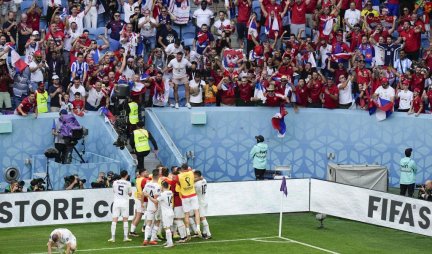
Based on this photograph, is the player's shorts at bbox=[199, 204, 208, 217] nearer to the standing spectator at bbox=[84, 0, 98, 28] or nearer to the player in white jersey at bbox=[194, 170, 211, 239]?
the player in white jersey at bbox=[194, 170, 211, 239]

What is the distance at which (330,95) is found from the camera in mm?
42969

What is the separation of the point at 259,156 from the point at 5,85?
7920 mm

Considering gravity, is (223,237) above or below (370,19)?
below

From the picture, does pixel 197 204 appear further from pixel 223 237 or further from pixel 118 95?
pixel 118 95

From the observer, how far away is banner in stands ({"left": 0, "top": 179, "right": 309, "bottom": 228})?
35500 mm

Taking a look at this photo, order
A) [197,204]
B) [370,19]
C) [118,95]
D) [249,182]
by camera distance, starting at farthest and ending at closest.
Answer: [370,19] → [118,95] → [249,182] → [197,204]

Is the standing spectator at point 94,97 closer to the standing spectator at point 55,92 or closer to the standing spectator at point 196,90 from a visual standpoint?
the standing spectator at point 55,92

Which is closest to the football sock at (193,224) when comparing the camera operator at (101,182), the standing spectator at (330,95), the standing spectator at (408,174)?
the camera operator at (101,182)

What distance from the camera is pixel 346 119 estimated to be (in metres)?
43.2

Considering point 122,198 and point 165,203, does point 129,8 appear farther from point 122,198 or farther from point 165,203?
point 165,203

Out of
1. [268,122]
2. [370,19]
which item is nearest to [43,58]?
[268,122]

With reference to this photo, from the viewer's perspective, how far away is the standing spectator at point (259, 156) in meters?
41.2

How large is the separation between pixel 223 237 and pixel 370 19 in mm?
12233

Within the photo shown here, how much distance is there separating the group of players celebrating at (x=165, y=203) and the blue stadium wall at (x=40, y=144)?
570 centimetres
